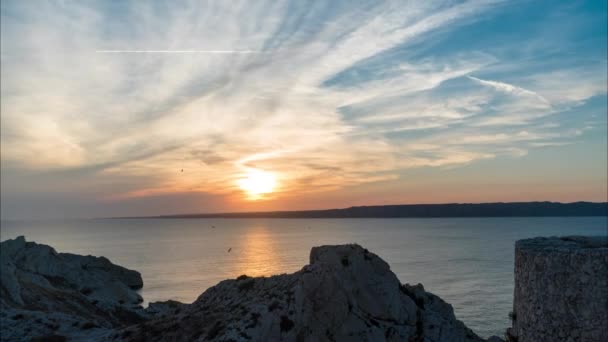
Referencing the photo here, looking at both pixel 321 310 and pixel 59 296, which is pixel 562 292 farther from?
pixel 59 296

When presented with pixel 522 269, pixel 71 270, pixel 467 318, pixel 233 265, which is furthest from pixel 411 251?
pixel 522 269

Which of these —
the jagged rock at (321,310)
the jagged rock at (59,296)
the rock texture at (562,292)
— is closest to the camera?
the rock texture at (562,292)

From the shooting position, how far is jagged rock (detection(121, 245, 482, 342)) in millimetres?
22266

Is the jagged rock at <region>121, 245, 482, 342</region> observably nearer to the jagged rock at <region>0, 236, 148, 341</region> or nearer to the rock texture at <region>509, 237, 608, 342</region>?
the jagged rock at <region>0, 236, 148, 341</region>

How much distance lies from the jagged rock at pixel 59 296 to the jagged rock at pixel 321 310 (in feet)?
25.4

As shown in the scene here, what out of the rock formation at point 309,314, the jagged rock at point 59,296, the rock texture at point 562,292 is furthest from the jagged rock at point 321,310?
the rock texture at point 562,292

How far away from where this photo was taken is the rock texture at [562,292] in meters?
6.61

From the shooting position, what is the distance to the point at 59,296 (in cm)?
4531

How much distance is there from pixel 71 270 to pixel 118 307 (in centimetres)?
2464

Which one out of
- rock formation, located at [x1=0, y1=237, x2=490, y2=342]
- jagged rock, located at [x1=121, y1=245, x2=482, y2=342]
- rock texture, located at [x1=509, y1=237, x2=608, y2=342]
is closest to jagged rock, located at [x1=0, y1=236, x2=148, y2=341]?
rock formation, located at [x1=0, y1=237, x2=490, y2=342]

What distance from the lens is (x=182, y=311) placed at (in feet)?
87.2

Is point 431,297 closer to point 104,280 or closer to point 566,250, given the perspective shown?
point 566,250

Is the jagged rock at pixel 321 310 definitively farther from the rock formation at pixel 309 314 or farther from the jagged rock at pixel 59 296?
the jagged rock at pixel 59 296

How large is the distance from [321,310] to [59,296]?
32.9 m
